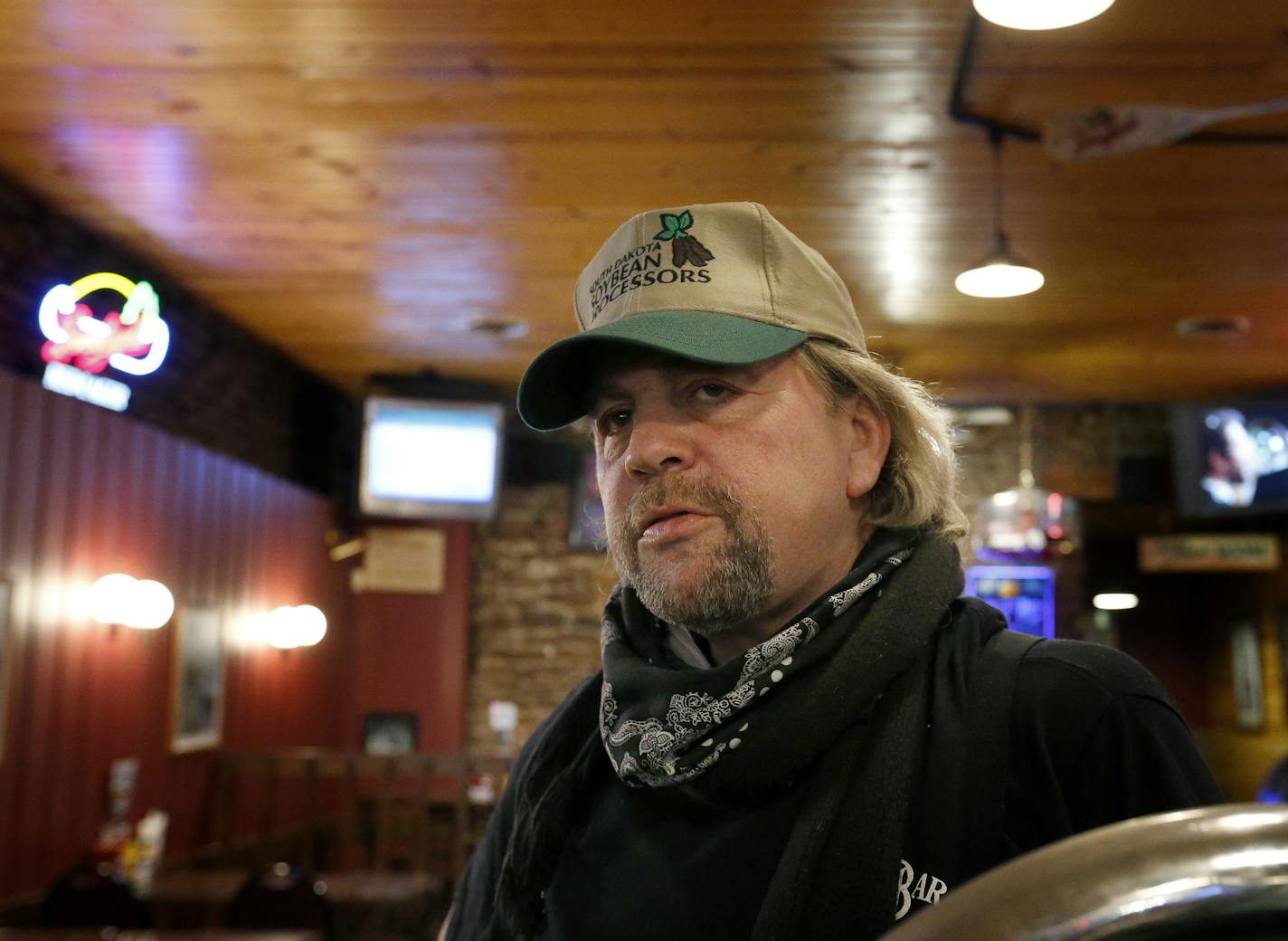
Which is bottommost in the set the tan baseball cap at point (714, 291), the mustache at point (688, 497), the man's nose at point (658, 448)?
the mustache at point (688, 497)

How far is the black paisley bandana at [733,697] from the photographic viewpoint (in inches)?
42.9

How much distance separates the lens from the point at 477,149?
431cm

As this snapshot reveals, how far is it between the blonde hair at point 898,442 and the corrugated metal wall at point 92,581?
4.06 m

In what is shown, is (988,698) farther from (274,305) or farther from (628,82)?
(274,305)

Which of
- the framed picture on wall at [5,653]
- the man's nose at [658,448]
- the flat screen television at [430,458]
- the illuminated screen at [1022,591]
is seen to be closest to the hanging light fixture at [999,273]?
the man's nose at [658,448]

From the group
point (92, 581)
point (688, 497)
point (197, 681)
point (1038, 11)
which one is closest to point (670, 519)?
point (688, 497)

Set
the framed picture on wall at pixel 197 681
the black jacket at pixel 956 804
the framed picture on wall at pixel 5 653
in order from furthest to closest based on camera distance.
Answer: the framed picture on wall at pixel 197 681 → the framed picture on wall at pixel 5 653 → the black jacket at pixel 956 804

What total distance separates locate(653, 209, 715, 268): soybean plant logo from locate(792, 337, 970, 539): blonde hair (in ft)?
0.45

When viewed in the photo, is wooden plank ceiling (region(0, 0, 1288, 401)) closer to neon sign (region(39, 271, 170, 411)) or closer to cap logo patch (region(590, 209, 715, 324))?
neon sign (region(39, 271, 170, 411))

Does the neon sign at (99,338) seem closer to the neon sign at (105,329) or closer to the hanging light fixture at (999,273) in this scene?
the neon sign at (105,329)

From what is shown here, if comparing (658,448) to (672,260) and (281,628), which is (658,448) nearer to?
(672,260)

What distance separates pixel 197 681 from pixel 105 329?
1.85 metres

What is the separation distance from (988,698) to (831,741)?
5.5 inches

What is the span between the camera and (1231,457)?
7.12 meters
